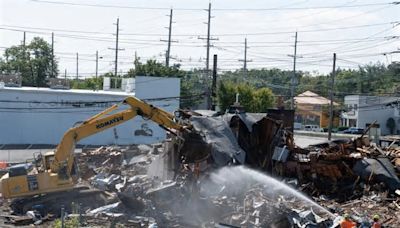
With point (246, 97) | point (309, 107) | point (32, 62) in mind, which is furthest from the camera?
point (309, 107)

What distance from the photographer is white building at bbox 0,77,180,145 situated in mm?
55219

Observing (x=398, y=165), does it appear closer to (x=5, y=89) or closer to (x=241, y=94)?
(x=5, y=89)

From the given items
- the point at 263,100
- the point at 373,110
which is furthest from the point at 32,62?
the point at 373,110

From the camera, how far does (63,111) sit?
2229 inches

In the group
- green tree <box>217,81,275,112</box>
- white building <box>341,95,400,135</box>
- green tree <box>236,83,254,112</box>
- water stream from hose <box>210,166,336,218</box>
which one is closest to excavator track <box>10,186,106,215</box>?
water stream from hose <box>210,166,336,218</box>

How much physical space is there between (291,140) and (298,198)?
190 inches

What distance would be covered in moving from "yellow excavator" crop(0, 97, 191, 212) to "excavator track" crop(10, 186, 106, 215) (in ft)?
0.13

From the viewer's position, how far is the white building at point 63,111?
2174 inches

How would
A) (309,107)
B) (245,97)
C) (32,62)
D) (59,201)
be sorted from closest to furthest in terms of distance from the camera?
(59,201) < (245,97) < (32,62) < (309,107)

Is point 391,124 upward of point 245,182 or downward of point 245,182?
downward

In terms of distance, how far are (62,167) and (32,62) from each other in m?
84.1

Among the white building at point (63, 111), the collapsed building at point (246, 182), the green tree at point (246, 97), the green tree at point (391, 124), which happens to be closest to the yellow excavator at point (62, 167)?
the collapsed building at point (246, 182)

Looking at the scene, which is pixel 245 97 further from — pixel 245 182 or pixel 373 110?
pixel 245 182

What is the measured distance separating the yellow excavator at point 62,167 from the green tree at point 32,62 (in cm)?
8031
